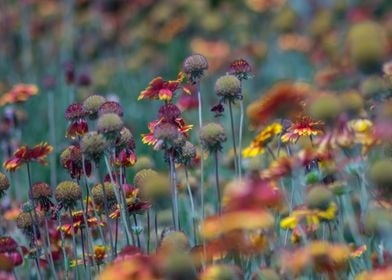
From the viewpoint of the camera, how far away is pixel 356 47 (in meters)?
2.01

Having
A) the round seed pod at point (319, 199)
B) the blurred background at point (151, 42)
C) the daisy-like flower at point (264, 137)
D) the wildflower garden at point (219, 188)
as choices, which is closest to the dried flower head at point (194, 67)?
the wildflower garden at point (219, 188)

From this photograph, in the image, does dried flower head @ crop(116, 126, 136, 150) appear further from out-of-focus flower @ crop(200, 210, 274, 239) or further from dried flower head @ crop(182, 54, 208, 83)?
out-of-focus flower @ crop(200, 210, 274, 239)

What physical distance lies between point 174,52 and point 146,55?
63 cm

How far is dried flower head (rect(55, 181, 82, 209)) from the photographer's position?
2188 millimetres

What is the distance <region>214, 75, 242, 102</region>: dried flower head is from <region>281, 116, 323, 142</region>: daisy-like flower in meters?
0.16

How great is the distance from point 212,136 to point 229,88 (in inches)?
7.1

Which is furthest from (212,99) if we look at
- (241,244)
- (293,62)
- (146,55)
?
(241,244)

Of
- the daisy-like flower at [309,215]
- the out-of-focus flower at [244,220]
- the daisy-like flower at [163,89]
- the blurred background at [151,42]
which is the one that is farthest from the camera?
the blurred background at [151,42]

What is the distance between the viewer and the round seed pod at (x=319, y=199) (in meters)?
1.87

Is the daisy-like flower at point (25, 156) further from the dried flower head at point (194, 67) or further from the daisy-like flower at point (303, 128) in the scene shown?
the daisy-like flower at point (303, 128)

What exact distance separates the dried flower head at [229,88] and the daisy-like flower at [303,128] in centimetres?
16

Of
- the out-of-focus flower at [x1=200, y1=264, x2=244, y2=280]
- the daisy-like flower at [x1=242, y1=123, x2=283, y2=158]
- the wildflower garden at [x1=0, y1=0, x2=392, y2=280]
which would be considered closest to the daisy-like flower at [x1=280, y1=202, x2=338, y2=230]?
the wildflower garden at [x1=0, y1=0, x2=392, y2=280]

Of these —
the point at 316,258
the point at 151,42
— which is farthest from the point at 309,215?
the point at 151,42

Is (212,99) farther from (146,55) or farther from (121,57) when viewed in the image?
(121,57)
